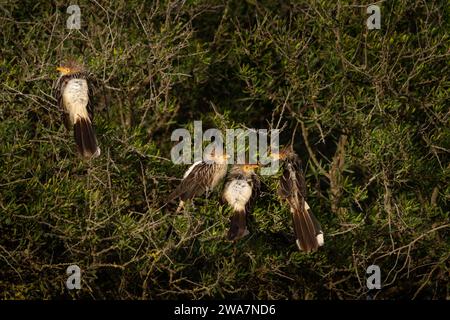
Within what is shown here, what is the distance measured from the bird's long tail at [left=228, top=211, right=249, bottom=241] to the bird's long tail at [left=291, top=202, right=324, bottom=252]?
0.48 metres

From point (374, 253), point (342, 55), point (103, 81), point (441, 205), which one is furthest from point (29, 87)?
point (441, 205)

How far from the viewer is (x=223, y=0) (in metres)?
9.16

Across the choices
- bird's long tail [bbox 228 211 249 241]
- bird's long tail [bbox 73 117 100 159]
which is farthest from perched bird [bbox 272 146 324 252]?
bird's long tail [bbox 73 117 100 159]

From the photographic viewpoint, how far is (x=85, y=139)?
736 cm

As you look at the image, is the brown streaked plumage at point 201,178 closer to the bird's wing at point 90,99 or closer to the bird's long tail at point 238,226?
the bird's long tail at point 238,226

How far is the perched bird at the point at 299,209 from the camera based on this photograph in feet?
24.6

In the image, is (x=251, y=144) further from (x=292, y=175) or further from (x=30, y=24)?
(x=30, y=24)

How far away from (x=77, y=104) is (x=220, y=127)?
3.71ft

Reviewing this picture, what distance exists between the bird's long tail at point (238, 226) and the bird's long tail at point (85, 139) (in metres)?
1.14

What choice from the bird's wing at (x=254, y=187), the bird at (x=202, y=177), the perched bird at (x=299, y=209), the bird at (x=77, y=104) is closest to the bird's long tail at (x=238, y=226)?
the bird's wing at (x=254, y=187)

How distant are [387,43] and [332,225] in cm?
160

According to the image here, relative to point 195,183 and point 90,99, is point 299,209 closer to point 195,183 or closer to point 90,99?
point 195,183

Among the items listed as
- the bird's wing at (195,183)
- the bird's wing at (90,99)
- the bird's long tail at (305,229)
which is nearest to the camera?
the bird's wing at (195,183)

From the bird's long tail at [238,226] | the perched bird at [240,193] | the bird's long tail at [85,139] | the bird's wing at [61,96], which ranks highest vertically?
the bird's wing at [61,96]
